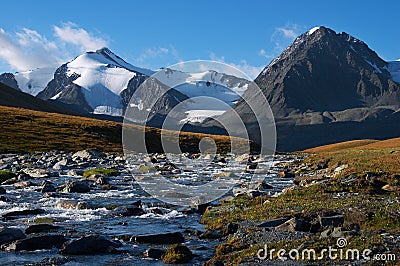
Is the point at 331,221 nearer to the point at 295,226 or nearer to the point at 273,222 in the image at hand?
the point at 295,226

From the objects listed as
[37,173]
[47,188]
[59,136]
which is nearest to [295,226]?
[47,188]

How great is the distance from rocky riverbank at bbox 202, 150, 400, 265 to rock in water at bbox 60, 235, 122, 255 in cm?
441

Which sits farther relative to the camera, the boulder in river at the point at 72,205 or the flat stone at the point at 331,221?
the boulder in river at the point at 72,205

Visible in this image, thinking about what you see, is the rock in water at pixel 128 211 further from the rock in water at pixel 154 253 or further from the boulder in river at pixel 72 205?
the rock in water at pixel 154 253

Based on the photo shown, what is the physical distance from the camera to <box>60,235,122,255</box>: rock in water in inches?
649

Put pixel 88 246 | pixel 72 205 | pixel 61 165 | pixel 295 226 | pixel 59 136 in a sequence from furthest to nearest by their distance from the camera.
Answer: pixel 59 136
pixel 61 165
pixel 72 205
pixel 295 226
pixel 88 246

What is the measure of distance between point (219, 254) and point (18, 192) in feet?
69.5

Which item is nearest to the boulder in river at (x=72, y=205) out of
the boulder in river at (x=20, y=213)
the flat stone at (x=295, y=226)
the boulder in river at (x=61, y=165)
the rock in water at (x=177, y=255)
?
the boulder in river at (x=20, y=213)

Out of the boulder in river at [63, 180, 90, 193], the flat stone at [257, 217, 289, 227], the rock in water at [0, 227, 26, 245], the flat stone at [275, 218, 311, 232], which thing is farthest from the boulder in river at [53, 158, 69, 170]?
the flat stone at [275, 218, 311, 232]

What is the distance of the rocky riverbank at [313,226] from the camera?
14.2 m

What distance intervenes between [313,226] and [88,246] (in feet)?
29.9

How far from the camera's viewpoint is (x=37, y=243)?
17125 mm

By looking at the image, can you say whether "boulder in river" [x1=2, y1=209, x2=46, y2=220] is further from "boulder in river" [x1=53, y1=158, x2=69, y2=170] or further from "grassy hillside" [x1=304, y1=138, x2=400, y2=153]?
"grassy hillside" [x1=304, y1=138, x2=400, y2=153]

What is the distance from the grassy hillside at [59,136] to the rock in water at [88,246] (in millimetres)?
60570
